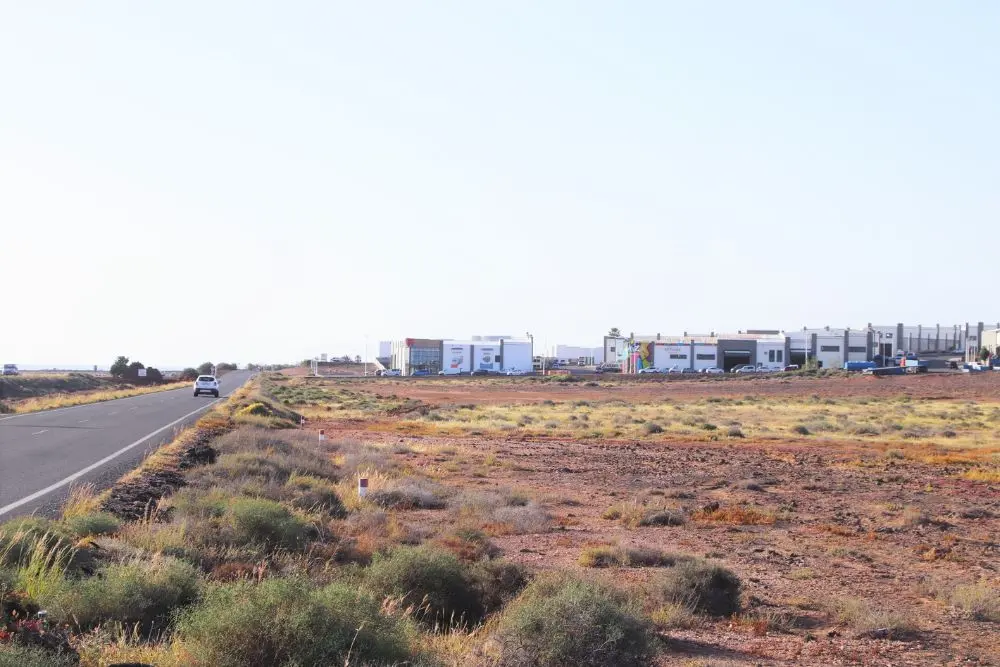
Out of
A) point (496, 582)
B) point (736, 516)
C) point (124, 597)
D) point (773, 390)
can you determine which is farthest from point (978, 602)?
point (773, 390)

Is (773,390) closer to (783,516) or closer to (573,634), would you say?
(783,516)

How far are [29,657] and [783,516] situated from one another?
49.9 feet

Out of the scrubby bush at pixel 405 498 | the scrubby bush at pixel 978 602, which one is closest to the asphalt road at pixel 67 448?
the scrubby bush at pixel 405 498

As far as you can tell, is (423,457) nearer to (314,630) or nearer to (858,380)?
(314,630)

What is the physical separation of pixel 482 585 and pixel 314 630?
4.38 metres

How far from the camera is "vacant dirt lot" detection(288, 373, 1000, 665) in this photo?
9516 mm

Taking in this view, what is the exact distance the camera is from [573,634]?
7277 millimetres

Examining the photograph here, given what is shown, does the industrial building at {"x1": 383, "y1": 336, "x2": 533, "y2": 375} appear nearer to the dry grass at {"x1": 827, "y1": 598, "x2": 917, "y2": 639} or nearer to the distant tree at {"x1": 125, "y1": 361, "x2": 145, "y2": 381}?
the distant tree at {"x1": 125, "y1": 361, "x2": 145, "y2": 381}

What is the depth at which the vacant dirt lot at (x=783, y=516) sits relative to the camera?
9.52 m

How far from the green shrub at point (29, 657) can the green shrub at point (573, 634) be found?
308 centimetres

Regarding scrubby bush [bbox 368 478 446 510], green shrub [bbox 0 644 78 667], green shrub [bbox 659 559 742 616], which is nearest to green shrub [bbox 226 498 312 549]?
green shrub [bbox 659 559 742 616]

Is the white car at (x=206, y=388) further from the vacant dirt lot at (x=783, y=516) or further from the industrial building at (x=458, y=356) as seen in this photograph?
the industrial building at (x=458, y=356)

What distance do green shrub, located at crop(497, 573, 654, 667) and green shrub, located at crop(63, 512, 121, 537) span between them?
5.68 meters

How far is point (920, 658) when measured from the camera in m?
8.66
